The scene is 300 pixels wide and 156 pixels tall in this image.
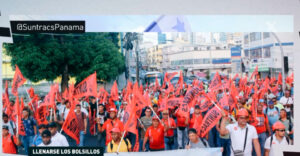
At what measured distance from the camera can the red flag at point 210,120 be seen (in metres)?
3.97

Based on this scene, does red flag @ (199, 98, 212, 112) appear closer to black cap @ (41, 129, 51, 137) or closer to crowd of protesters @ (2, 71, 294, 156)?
crowd of protesters @ (2, 71, 294, 156)

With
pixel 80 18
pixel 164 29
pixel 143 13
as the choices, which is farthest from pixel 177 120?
pixel 80 18

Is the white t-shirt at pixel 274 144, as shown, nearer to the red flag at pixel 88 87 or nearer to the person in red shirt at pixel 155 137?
the person in red shirt at pixel 155 137

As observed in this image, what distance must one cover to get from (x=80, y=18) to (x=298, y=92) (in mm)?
3169

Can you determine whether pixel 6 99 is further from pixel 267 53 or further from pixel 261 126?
pixel 267 53

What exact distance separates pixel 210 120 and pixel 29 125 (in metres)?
2.54

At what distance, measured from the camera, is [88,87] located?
4.12 metres

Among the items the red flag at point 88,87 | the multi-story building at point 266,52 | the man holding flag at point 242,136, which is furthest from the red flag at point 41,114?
the multi-story building at point 266,52

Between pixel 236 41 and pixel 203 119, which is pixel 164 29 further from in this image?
pixel 203 119

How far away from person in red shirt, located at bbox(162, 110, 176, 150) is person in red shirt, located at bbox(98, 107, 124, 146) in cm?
62

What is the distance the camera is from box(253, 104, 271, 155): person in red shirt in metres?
4.11

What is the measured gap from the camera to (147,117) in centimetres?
428

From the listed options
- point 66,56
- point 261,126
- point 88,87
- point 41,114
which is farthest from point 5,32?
point 261,126

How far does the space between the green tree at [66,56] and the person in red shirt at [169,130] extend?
92 cm
